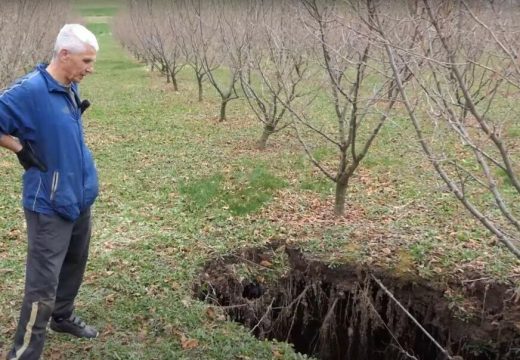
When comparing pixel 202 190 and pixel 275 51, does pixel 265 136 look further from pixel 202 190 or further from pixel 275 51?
pixel 202 190

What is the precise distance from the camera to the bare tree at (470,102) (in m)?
2.91

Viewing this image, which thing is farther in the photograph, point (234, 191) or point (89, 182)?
point (234, 191)

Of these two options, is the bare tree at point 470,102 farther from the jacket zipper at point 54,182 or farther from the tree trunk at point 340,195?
the jacket zipper at point 54,182

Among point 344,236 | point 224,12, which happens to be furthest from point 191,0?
point 344,236

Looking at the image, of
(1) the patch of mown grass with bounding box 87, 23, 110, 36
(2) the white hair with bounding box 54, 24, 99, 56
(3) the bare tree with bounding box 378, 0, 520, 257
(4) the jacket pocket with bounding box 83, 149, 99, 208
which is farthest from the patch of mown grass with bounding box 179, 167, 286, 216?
(1) the patch of mown grass with bounding box 87, 23, 110, 36

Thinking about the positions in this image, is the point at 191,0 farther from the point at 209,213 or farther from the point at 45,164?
the point at 45,164

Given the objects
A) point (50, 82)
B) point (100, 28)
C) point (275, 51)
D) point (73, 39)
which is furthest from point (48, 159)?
point (100, 28)

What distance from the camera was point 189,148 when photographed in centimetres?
1107

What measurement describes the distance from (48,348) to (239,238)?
2.76m

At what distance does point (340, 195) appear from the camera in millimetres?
6797

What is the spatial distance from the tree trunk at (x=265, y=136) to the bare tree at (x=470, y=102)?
122 inches

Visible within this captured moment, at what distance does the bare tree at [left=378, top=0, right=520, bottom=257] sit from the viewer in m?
2.91

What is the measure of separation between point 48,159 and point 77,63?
24.0 inches

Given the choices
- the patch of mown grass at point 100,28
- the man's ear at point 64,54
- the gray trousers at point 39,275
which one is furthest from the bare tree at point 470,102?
the patch of mown grass at point 100,28
